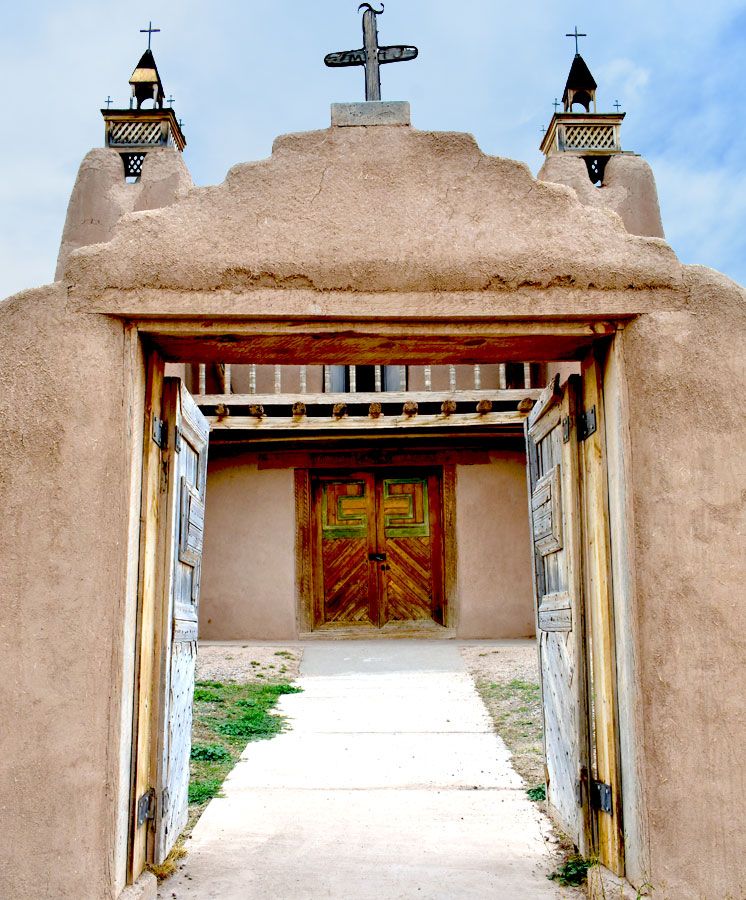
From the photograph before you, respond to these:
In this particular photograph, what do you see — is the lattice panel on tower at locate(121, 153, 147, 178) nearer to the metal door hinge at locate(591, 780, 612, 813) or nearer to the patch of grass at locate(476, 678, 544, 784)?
the patch of grass at locate(476, 678, 544, 784)

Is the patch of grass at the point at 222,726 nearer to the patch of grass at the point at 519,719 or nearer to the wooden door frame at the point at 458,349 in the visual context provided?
the wooden door frame at the point at 458,349

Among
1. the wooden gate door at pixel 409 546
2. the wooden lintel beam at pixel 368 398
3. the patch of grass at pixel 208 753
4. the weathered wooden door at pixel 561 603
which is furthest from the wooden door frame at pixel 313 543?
the weathered wooden door at pixel 561 603

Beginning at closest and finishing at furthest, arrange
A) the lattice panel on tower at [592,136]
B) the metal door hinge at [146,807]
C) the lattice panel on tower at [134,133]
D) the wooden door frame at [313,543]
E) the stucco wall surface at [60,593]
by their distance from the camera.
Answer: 1. the stucco wall surface at [60,593]
2. the metal door hinge at [146,807]
3. the lattice panel on tower at [592,136]
4. the lattice panel on tower at [134,133]
5. the wooden door frame at [313,543]

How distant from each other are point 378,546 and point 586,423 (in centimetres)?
902

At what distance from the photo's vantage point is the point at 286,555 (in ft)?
40.4

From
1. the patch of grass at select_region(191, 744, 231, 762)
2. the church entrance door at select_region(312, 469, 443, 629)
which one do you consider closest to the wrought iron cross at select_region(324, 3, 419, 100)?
the patch of grass at select_region(191, 744, 231, 762)

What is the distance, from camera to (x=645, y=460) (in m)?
3.52

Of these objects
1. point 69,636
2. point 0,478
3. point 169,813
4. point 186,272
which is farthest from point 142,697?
point 186,272

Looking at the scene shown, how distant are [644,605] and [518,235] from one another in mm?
1673

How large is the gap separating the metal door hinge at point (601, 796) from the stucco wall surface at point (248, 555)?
867cm

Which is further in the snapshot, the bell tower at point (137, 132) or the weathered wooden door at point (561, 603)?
the bell tower at point (137, 132)

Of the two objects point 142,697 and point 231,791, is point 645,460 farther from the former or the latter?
point 231,791

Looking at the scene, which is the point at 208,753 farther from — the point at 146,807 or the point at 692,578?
the point at 692,578

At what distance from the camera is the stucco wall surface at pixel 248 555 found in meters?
12.2
